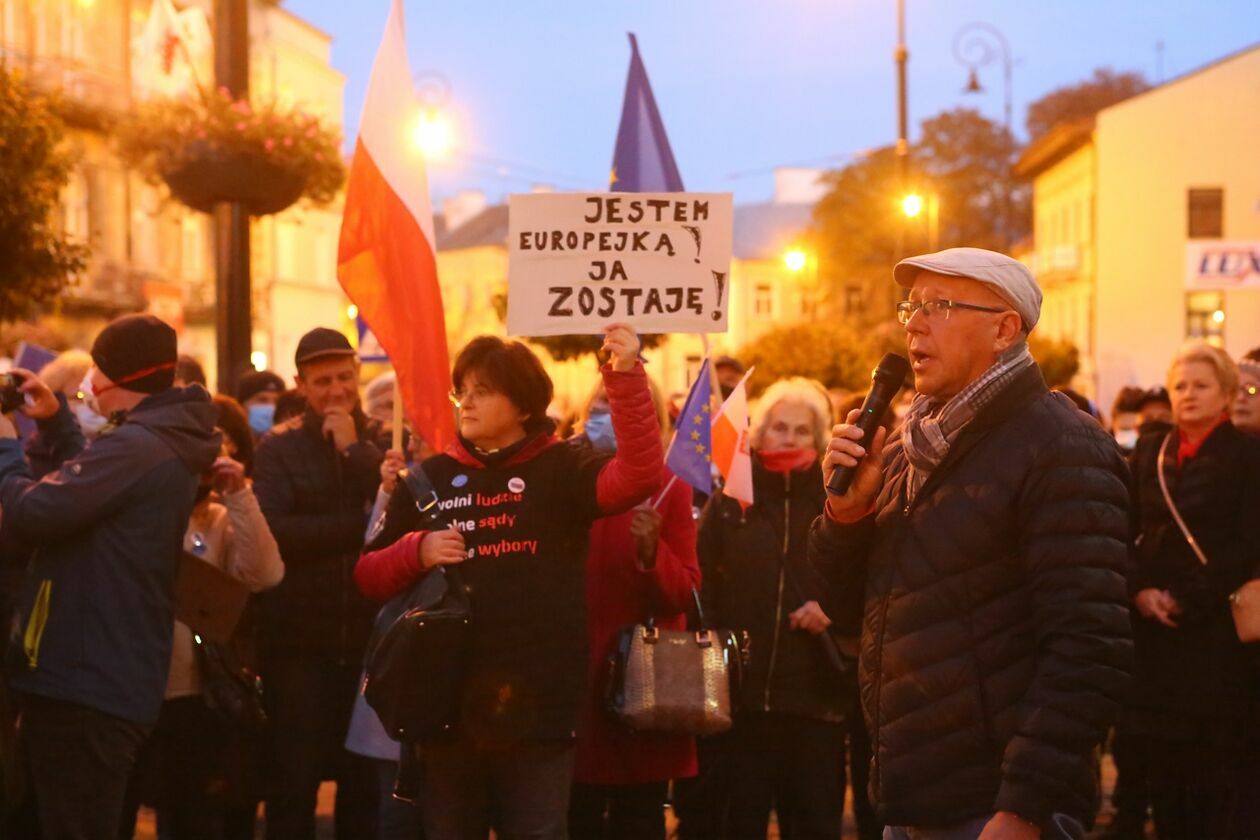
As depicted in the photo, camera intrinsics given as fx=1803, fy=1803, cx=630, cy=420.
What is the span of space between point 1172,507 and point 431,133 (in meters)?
9.80

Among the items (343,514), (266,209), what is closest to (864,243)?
(266,209)

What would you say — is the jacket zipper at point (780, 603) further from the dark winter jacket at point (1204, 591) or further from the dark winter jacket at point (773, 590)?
the dark winter jacket at point (1204, 591)

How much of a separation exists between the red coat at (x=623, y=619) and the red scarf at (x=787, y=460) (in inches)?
25.8

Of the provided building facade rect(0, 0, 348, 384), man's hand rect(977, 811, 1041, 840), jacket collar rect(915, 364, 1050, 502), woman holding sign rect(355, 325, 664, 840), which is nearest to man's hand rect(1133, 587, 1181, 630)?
woman holding sign rect(355, 325, 664, 840)

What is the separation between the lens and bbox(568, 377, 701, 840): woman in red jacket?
244 inches

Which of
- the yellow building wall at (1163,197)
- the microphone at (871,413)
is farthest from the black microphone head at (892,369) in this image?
the yellow building wall at (1163,197)

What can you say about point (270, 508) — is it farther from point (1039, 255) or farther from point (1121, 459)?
point (1039, 255)

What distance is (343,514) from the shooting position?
690 cm

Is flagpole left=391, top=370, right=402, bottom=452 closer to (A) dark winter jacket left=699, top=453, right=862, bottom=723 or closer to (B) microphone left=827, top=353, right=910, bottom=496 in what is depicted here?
(A) dark winter jacket left=699, top=453, right=862, bottom=723

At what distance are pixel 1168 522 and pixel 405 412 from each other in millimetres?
3156

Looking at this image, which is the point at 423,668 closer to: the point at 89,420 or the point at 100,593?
the point at 100,593

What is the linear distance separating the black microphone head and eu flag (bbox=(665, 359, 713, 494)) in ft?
7.72

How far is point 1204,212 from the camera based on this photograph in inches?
2061

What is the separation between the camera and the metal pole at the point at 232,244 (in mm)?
10234
